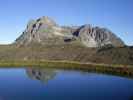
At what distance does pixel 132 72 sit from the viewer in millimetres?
90750

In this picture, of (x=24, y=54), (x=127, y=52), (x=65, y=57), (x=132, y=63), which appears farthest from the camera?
(x=24, y=54)

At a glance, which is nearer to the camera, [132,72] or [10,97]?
[10,97]

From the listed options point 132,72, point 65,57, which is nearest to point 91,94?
point 132,72

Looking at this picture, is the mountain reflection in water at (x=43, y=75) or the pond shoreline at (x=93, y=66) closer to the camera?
the mountain reflection in water at (x=43, y=75)

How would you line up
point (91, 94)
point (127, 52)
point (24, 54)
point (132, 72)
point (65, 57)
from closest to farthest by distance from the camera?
point (91, 94), point (132, 72), point (127, 52), point (65, 57), point (24, 54)

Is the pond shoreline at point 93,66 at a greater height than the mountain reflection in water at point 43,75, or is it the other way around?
the pond shoreline at point 93,66

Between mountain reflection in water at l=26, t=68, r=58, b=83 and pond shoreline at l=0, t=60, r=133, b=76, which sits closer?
mountain reflection in water at l=26, t=68, r=58, b=83

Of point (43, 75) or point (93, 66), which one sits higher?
point (93, 66)

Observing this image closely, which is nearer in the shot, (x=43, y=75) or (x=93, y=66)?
(x=43, y=75)

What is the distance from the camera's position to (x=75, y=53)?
175 metres

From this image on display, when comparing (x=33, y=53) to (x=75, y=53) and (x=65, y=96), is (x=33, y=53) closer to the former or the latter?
(x=75, y=53)

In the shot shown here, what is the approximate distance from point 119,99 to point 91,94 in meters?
7.02

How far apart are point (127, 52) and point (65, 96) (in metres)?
98.4

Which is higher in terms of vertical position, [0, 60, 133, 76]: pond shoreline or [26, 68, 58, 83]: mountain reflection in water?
[0, 60, 133, 76]: pond shoreline
